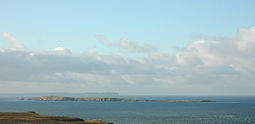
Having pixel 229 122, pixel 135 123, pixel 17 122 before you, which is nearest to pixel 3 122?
pixel 17 122

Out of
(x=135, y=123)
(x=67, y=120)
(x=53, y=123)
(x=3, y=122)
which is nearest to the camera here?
(x=3, y=122)

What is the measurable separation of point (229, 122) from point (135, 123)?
105 feet

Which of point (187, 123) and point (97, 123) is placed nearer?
point (97, 123)

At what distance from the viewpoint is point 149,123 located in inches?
3969

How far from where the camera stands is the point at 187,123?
101125 mm

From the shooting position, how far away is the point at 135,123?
10019 centimetres

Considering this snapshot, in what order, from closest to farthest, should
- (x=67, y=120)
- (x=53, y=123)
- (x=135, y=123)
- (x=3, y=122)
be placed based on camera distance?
(x=3, y=122)
(x=53, y=123)
(x=67, y=120)
(x=135, y=123)

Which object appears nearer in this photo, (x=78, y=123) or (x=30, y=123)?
(x=30, y=123)

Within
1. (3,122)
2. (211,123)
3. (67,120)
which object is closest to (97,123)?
(67,120)

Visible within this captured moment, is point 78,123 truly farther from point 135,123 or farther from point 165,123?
point 165,123

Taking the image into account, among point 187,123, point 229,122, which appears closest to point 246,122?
point 229,122

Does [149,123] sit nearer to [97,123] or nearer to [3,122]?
[97,123]

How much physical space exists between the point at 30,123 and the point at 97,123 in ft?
56.0

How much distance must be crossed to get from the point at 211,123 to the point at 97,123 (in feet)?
135
